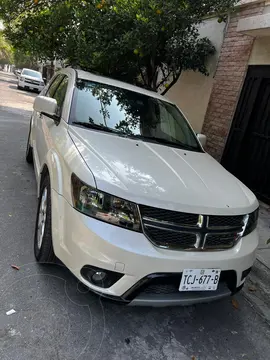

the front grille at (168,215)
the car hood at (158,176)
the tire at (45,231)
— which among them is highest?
the car hood at (158,176)

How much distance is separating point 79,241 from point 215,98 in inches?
234

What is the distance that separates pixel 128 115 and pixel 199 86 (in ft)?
16.8

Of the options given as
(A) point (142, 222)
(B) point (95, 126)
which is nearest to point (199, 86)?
(B) point (95, 126)

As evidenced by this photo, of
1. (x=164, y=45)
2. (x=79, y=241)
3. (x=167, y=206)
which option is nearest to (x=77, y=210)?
(x=79, y=241)

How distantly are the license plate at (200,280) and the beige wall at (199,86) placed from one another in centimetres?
587

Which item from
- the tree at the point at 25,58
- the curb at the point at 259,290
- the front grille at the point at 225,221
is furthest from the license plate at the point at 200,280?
the tree at the point at 25,58

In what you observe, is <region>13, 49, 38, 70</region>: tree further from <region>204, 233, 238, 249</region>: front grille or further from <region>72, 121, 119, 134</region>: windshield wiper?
<region>204, 233, 238, 249</region>: front grille

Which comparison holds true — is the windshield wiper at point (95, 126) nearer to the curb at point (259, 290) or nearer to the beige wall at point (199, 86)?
the curb at point (259, 290)

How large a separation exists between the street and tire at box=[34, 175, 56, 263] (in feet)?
0.44

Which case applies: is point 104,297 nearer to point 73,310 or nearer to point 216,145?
point 73,310

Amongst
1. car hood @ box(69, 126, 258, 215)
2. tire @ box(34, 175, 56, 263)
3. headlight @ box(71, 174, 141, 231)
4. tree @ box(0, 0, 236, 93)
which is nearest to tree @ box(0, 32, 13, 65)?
tree @ box(0, 0, 236, 93)

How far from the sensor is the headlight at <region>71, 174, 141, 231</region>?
2.10 metres

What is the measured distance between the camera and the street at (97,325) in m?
2.10

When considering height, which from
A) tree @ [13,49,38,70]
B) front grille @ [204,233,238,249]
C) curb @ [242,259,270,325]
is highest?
tree @ [13,49,38,70]
